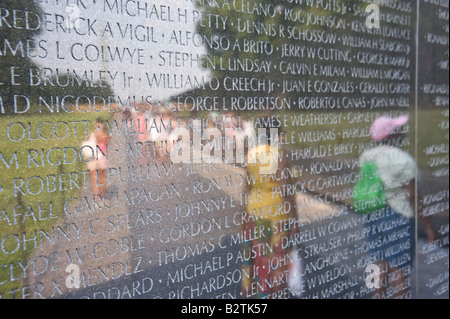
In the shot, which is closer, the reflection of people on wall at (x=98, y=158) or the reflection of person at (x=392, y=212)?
the reflection of people on wall at (x=98, y=158)

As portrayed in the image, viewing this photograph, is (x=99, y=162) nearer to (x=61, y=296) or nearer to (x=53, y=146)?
(x=53, y=146)

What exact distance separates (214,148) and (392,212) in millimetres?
2230

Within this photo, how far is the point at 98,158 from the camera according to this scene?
249 cm

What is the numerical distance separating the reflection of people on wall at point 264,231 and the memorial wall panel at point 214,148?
12mm

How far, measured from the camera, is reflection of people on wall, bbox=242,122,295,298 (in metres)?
3.21

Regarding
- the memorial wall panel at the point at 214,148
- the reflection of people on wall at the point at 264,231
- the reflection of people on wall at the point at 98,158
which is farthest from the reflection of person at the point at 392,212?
the reflection of people on wall at the point at 98,158

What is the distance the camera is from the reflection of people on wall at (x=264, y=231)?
321cm

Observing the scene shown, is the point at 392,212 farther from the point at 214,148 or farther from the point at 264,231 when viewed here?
the point at 214,148

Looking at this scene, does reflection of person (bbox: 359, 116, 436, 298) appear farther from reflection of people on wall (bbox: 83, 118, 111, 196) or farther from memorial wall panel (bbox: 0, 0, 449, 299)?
reflection of people on wall (bbox: 83, 118, 111, 196)

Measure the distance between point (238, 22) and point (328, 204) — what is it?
5.59 feet

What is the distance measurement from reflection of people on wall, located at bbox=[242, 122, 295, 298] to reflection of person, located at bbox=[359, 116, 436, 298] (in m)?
1.06

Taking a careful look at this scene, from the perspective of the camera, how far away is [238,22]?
9.97 ft

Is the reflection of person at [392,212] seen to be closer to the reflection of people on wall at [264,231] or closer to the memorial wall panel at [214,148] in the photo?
the memorial wall panel at [214,148]

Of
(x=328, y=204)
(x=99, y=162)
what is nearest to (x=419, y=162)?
(x=328, y=204)
